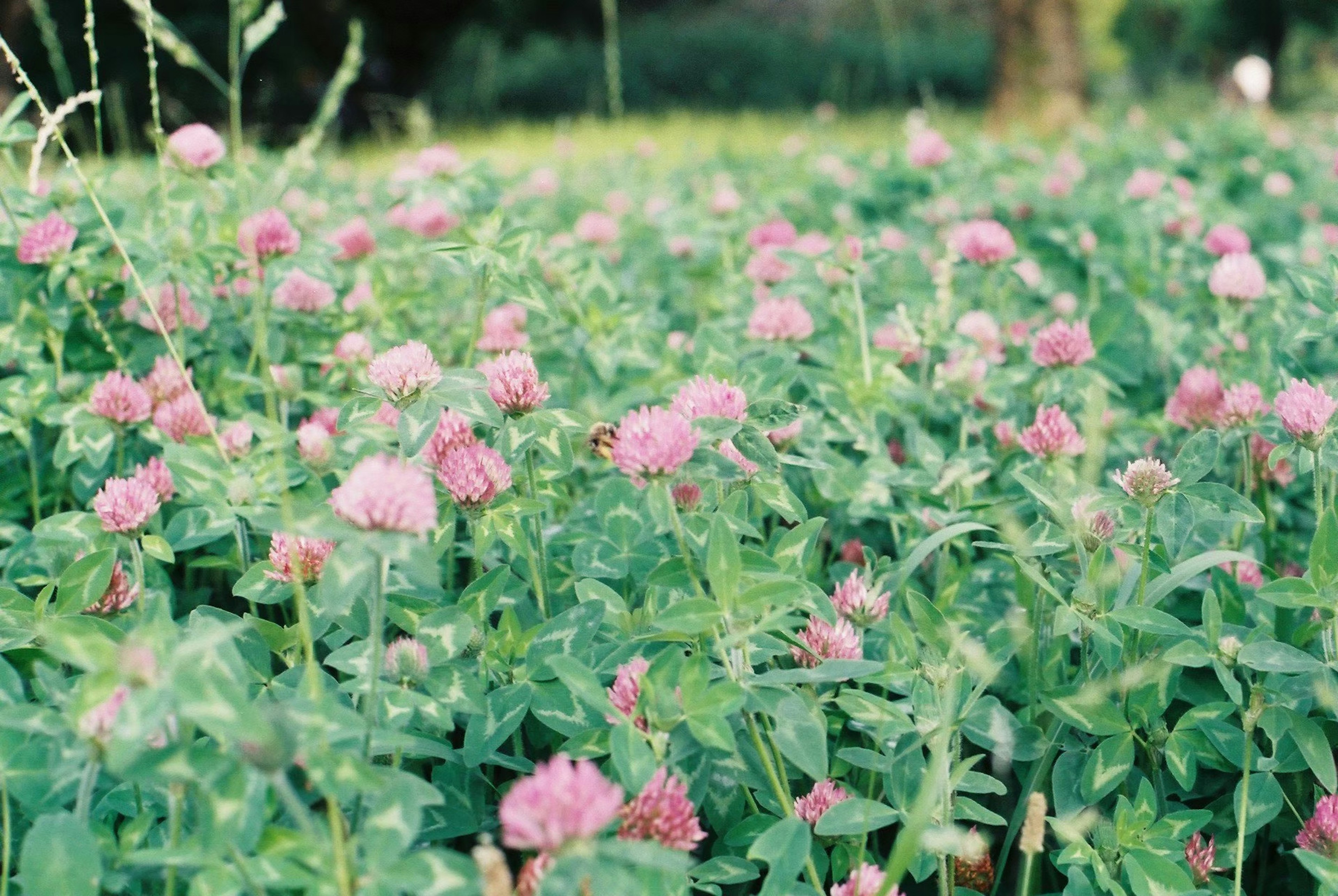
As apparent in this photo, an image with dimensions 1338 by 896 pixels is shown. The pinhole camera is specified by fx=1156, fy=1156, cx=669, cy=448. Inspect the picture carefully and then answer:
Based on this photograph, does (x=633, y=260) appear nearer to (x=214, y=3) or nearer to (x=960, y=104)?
(x=214, y=3)

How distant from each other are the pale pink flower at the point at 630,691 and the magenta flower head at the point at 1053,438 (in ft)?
2.34

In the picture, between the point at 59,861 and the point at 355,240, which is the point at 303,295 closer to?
the point at 355,240

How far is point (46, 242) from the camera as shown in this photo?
1.67m

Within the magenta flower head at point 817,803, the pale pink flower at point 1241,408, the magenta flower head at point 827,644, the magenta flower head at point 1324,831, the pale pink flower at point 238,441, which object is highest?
the pale pink flower at point 238,441

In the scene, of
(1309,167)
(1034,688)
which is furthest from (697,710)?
(1309,167)

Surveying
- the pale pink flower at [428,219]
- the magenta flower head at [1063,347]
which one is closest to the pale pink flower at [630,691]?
the magenta flower head at [1063,347]

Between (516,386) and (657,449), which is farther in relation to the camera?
(516,386)

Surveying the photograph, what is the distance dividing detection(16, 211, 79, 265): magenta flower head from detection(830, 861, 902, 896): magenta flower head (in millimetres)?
1392

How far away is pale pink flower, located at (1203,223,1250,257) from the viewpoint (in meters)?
2.41

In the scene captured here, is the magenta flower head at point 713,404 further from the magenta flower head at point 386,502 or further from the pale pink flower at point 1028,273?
the pale pink flower at point 1028,273

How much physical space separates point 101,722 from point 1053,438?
1.13 m

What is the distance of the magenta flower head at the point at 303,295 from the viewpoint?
193 centimetres

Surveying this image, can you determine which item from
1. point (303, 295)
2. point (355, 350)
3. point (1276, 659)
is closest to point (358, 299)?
point (303, 295)

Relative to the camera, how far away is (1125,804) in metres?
1.09
